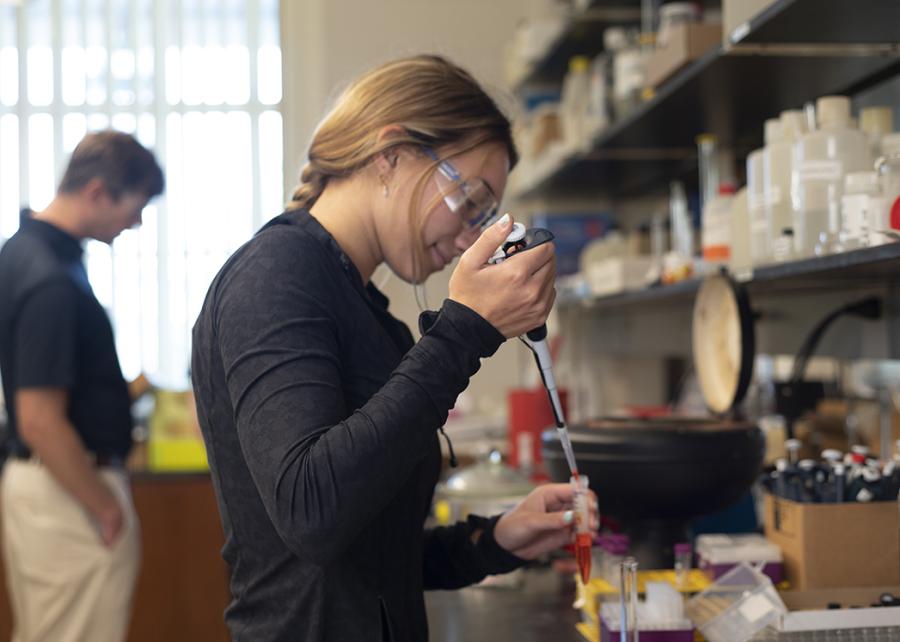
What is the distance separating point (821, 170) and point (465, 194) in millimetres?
613

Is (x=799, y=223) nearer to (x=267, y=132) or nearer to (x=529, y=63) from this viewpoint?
(x=529, y=63)

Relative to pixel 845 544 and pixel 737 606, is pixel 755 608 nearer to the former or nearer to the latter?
pixel 737 606

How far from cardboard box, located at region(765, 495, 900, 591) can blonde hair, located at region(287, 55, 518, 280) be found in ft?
2.15

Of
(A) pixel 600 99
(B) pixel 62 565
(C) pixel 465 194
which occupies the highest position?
(A) pixel 600 99

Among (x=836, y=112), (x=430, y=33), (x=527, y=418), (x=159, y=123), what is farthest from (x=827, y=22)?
(x=159, y=123)

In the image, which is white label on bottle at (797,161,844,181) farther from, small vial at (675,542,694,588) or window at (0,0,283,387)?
window at (0,0,283,387)

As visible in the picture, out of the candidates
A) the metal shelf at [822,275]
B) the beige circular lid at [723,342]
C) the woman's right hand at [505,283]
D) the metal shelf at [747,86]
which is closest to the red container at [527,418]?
the metal shelf at [822,275]

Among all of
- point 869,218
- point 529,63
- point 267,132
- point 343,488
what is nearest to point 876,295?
point 869,218

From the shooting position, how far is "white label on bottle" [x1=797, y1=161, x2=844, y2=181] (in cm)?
162

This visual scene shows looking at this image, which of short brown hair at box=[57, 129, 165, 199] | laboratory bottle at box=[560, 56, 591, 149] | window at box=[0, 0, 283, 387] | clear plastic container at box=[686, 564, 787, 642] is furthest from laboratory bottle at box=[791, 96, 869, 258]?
window at box=[0, 0, 283, 387]

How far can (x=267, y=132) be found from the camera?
5.62 m

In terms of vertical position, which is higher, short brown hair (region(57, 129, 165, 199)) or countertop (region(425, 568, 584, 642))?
short brown hair (region(57, 129, 165, 199))

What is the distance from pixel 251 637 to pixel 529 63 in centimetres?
330

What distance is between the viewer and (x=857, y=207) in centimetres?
147
